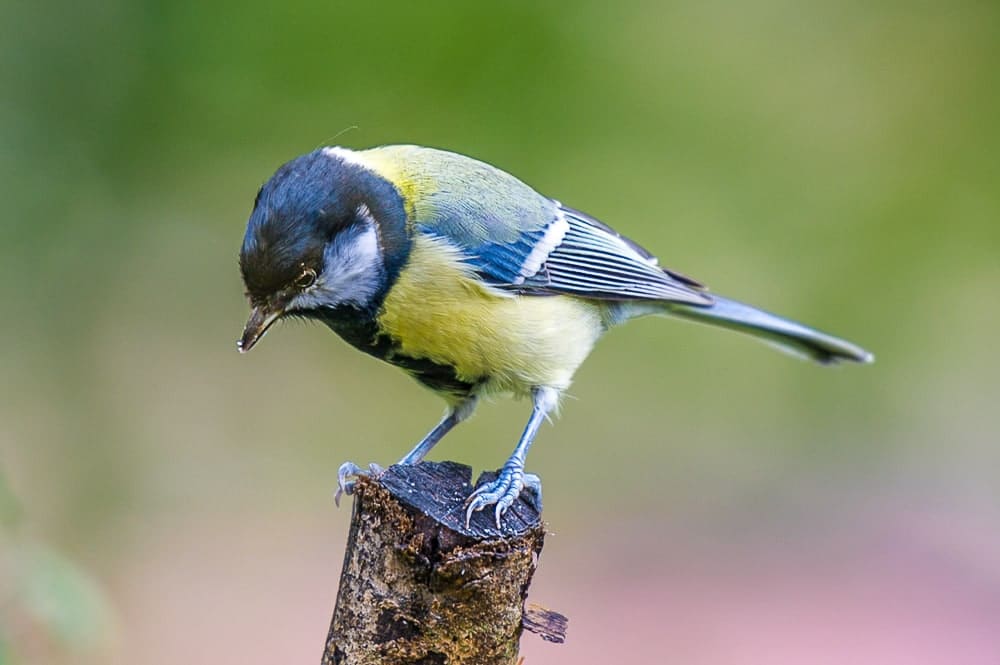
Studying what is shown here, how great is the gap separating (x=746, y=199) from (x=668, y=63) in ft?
2.36

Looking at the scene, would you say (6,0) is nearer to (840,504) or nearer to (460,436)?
(460,436)

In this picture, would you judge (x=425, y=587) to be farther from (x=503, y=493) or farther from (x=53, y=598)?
(x=53, y=598)

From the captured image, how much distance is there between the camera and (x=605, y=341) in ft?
17.3

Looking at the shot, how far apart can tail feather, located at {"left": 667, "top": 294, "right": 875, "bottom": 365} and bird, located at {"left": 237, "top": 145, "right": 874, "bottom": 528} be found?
0.20 meters

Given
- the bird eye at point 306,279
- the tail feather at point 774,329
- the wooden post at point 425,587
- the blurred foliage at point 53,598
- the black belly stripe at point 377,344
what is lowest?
the blurred foliage at point 53,598

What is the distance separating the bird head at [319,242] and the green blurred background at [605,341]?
6.27ft

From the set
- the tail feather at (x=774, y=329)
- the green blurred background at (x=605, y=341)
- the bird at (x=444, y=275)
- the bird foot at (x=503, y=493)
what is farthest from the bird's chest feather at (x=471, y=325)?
the green blurred background at (x=605, y=341)

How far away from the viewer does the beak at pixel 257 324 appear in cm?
208

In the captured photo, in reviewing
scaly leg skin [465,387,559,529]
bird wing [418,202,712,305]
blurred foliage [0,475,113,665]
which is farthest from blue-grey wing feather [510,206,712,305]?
blurred foliage [0,475,113,665]

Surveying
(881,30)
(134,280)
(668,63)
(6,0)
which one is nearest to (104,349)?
(134,280)

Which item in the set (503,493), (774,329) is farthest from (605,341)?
(503,493)

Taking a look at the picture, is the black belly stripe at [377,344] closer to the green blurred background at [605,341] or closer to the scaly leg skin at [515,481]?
the scaly leg skin at [515,481]

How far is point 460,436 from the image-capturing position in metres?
4.68

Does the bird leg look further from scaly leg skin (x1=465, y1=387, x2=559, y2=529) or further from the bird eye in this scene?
the bird eye
